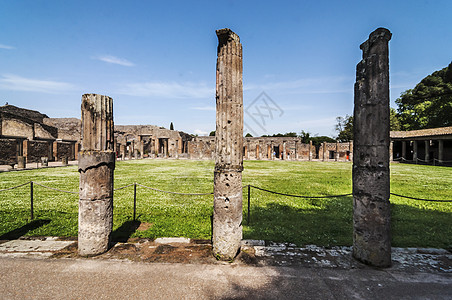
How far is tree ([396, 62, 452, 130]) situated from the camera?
2723cm

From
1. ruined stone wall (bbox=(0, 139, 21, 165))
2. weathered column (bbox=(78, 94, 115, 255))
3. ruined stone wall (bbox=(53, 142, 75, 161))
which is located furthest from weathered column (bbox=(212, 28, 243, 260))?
ruined stone wall (bbox=(53, 142, 75, 161))

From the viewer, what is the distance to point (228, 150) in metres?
3.49

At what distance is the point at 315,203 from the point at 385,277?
405cm

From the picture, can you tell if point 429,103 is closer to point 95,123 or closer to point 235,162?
point 235,162

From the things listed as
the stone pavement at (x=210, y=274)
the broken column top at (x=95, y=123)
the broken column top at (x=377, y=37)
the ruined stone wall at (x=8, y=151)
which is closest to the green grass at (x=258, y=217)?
the stone pavement at (x=210, y=274)

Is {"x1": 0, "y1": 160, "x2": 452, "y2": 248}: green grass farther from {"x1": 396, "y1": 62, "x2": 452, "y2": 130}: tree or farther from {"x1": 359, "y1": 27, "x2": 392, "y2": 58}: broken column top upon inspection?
{"x1": 396, "y1": 62, "x2": 452, "y2": 130}: tree

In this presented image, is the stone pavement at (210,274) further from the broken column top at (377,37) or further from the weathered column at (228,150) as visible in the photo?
the broken column top at (377,37)

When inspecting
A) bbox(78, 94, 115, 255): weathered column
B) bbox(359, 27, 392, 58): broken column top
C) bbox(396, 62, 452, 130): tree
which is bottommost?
bbox(78, 94, 115, 255): weathered column

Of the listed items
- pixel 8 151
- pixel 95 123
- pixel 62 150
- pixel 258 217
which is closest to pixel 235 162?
pixel 95 123

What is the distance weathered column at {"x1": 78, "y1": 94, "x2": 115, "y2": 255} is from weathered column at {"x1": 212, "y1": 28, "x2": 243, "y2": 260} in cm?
175

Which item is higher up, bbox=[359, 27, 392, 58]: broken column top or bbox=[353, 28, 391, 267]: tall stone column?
bbox=[359, 27, 392, 58]: broken column top

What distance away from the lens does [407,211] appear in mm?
6082

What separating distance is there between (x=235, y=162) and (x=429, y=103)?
37.6m

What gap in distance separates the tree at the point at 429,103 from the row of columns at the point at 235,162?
3300 centimetres
